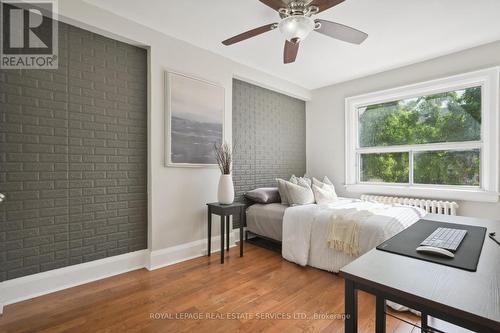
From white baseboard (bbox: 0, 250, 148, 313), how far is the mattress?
4.68 feet

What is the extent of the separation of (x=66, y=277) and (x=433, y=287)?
2712mm

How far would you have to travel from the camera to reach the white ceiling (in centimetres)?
223

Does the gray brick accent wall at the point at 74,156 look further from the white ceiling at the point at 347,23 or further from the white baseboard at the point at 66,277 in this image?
the white ceiling at the point at 347,23

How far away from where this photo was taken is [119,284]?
7.29ft

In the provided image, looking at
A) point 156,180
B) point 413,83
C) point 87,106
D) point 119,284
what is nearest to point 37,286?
point 119,284

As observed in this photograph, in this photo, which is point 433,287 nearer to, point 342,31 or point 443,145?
point 342,31

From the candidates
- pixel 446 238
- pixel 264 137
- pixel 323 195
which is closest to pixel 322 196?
pixel 323 195

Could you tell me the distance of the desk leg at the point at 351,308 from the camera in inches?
34.0

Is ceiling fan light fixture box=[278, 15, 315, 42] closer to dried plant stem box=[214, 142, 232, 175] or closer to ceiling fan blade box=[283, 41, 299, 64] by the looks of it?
ceiling fan blade box=[283, 41, 299, 64]

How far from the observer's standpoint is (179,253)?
2781 millimetres

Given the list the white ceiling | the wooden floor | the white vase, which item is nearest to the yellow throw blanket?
the wooden floor

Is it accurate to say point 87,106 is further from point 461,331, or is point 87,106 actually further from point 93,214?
point 461,331

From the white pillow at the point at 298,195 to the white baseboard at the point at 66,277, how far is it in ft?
6.16

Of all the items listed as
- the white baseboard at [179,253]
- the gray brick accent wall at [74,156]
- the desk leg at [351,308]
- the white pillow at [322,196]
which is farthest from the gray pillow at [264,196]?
the desk leg at [351,308]
